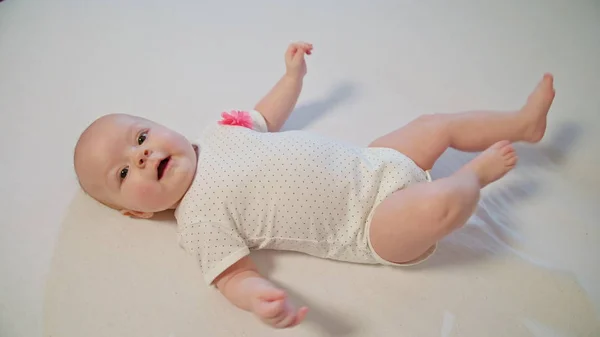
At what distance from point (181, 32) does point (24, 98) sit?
45cm

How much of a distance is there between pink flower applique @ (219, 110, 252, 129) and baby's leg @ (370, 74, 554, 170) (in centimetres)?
29

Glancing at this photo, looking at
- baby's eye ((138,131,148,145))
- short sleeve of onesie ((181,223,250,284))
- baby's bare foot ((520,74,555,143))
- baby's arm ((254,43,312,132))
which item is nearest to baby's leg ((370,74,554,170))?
baby's bare foot ((520,74,555,143))

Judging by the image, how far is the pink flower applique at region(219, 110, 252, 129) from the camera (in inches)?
41.9

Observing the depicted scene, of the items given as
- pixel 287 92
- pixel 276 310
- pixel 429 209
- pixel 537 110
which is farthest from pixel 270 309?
pixel 537 110

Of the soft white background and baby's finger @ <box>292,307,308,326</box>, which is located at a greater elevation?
the soft white background

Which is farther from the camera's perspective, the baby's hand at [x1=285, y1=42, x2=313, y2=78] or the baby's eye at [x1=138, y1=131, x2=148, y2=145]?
the baby's hand at [x1=285, y1=42, x2=313, y2=78]

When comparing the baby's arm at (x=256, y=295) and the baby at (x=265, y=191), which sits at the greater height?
the baby at (x=265, y=191)

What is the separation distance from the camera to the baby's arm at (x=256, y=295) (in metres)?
0.81

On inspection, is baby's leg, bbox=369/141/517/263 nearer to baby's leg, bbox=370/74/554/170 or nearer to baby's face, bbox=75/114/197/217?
baby's leg, bbox=370/74/554/170

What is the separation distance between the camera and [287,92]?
116cm

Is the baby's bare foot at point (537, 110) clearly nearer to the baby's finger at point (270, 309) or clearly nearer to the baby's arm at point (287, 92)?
the baby's arm at point (287, 92)

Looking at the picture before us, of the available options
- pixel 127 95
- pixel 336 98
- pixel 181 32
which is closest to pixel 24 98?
pixel 127 95

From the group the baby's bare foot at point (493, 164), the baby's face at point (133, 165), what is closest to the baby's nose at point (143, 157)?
the baby's face at point (133, 165)

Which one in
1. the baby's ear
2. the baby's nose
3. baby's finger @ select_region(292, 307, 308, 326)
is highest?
the baby's nose
